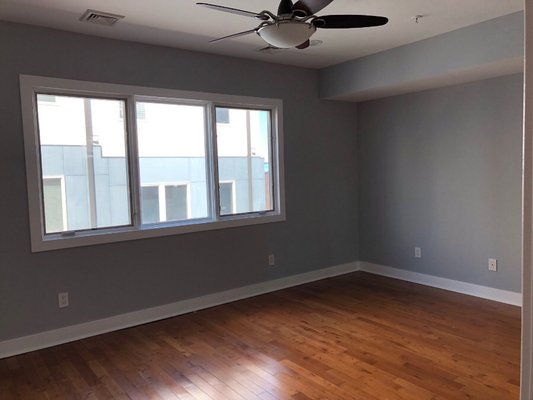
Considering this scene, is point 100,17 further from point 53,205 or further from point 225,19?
point 53,205

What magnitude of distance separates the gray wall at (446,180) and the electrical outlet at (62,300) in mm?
3626

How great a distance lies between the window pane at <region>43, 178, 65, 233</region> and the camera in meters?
3.37

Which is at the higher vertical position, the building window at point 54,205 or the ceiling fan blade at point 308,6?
the ceiling fan blade at point 308,6

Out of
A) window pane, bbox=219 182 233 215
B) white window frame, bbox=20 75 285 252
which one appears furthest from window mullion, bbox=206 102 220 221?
window pane, bbox=219 182 233 215

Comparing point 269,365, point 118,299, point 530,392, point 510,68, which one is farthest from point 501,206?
point 530,392

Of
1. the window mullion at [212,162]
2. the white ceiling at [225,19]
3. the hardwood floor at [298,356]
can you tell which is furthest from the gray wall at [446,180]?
the window mullion at [212,162]

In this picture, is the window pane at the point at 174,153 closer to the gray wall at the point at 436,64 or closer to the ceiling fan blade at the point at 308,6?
the gray wall at the point at 436,64

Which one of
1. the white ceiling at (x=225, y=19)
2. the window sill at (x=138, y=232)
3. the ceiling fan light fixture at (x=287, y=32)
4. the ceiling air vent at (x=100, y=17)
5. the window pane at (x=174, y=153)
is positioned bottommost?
the window sill at (x=138, y=232)

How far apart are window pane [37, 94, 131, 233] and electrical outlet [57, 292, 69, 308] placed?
54 centimetres

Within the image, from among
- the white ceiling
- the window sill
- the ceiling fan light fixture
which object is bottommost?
the window sill

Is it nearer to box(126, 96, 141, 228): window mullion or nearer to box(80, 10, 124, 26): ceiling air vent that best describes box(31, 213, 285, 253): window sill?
box(126, 96, 141, 228): window mullion

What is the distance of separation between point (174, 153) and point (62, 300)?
165 cm

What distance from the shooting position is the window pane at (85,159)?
3387 millimetres

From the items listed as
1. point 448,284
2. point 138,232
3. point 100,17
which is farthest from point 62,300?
point 448,284
